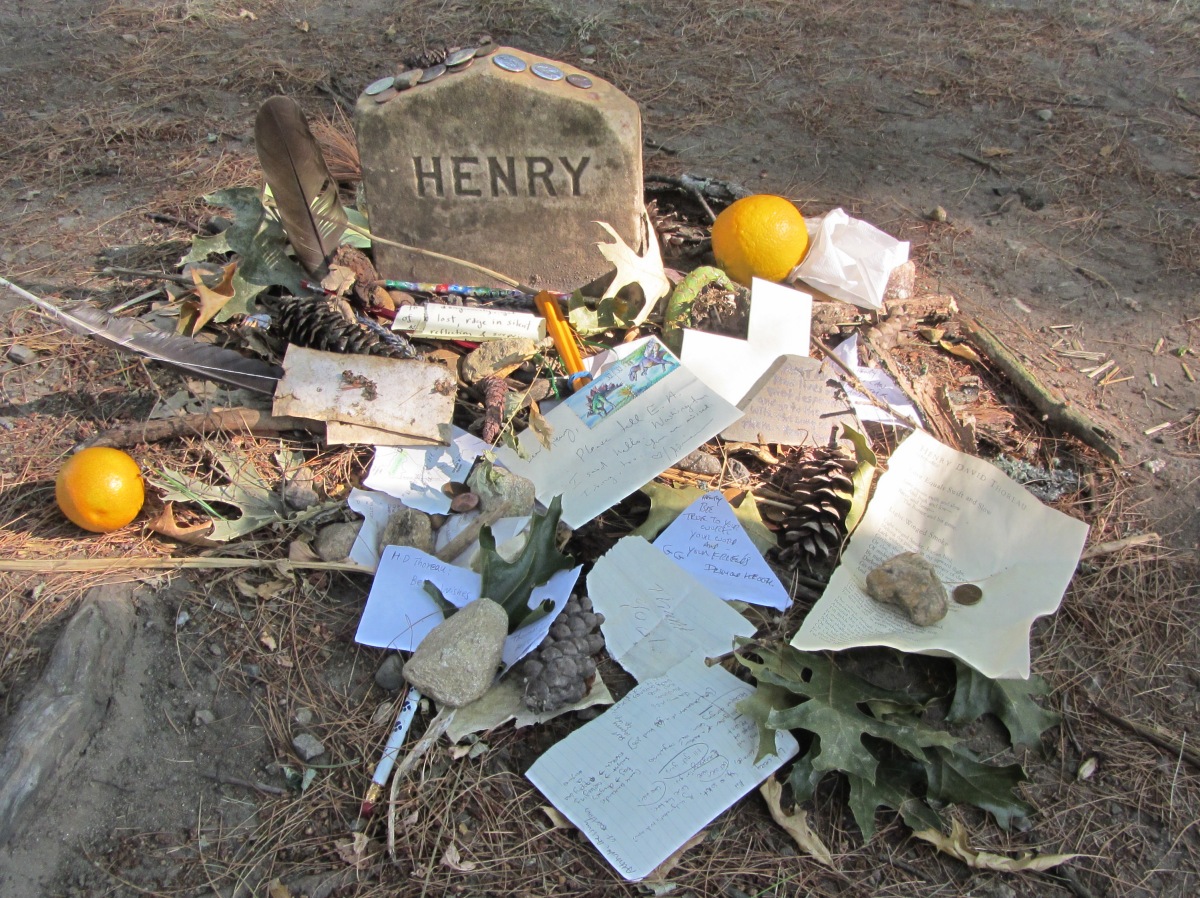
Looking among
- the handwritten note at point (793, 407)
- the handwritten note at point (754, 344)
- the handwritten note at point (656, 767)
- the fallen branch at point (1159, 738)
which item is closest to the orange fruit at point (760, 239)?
the handwritten note at point (754, 344)

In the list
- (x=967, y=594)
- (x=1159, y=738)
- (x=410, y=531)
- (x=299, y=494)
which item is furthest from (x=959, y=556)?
(x=299, y=494)

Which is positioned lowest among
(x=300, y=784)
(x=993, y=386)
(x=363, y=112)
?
(x=300, y=784)

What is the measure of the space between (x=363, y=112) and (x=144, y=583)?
60.9 inches

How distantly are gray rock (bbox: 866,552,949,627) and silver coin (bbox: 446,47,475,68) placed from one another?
1943 millimetres

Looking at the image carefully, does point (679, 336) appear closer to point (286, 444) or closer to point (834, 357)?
point (834, 357)

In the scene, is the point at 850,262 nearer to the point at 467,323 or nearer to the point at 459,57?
the point at 467,323

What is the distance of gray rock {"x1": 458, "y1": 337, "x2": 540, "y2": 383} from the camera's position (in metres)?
2.54

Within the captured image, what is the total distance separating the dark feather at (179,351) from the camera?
2.29 meters

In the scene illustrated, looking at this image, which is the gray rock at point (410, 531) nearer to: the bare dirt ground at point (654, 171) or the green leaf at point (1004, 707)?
the bare dirt ground at point (654, 171)

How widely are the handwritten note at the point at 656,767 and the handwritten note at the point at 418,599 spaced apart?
25 cm

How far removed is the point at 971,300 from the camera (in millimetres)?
3027

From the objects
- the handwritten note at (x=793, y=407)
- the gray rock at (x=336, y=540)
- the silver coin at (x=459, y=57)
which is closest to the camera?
the gray rock at (x=336, y=540)

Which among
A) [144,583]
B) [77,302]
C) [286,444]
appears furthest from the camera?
[77,302]

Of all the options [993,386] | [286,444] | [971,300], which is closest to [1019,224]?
[971,300]
